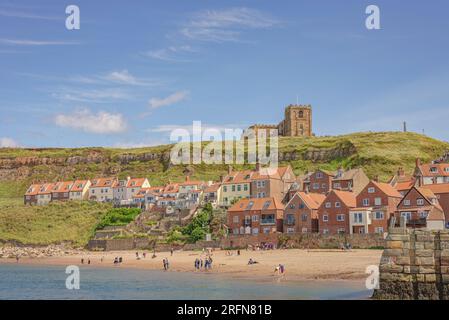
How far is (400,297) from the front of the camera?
2384cm

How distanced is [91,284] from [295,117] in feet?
388

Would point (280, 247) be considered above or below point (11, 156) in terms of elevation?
below

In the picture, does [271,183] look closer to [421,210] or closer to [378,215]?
[378,215]

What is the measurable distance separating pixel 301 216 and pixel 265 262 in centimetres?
1573

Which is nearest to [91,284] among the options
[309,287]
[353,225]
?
[309,287]

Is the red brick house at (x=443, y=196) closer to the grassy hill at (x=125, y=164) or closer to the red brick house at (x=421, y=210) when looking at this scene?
the red brick house at (x=421, y=210)

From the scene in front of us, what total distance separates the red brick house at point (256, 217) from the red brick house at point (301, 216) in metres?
1.69

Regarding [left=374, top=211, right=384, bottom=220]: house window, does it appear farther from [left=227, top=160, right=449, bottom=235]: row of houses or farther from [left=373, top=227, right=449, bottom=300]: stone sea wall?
[left=373, top=227, right=449, bottom=300]: stone sea wall

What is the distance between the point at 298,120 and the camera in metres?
155

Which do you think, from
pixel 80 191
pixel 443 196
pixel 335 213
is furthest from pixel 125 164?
pixel 443 196

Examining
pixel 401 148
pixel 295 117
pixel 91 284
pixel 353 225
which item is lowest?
pixel 91 284

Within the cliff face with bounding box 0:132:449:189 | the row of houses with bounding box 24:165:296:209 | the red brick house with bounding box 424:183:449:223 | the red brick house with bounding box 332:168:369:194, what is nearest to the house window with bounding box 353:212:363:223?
the red brick house with bounding box 424:183:449:223

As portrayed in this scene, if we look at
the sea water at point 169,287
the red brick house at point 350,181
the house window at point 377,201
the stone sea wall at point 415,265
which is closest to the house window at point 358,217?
the house window at point 377,201

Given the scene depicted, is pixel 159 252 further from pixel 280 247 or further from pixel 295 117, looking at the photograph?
pixel 295 117
